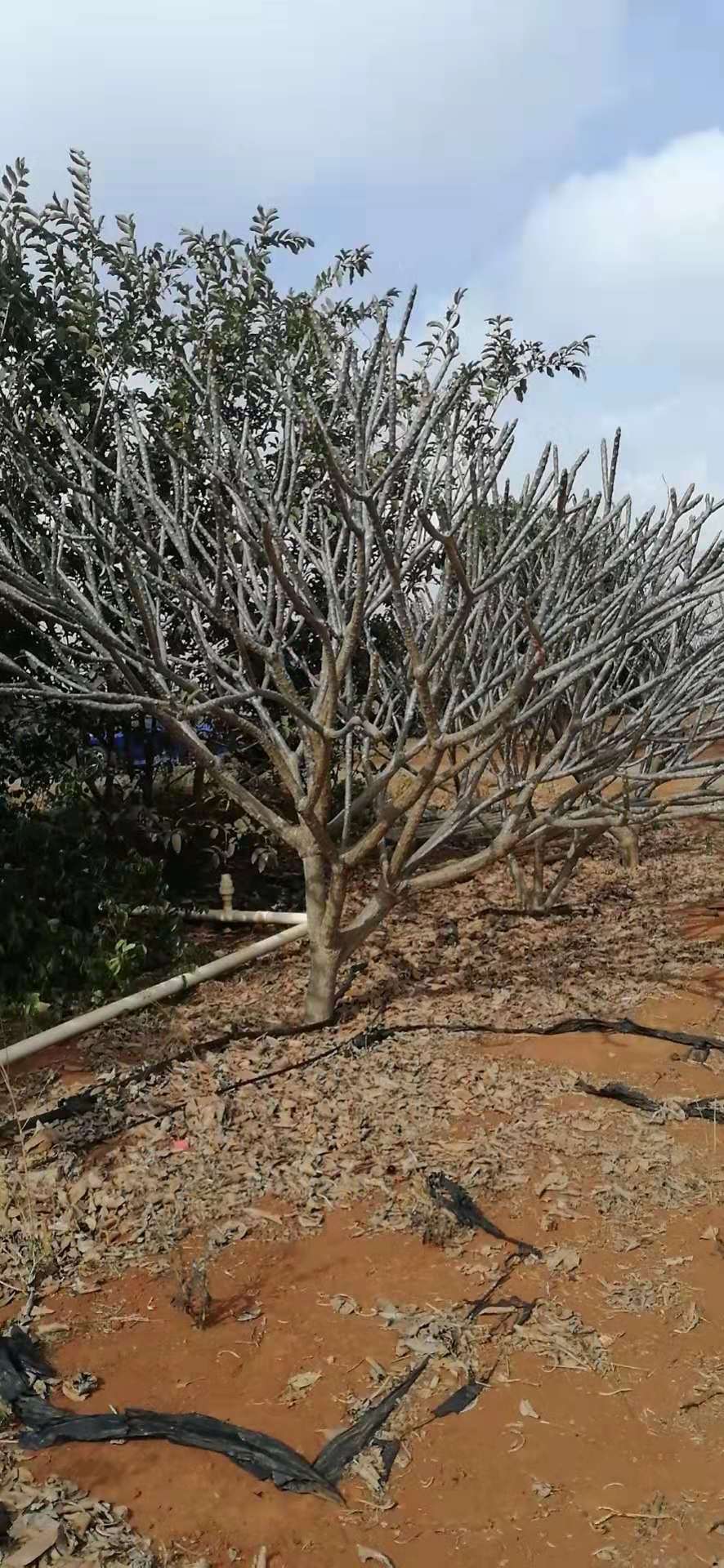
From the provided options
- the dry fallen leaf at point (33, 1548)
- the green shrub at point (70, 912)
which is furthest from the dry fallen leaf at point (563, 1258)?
the green shrub at point (70, 912)

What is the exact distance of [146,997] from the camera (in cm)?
473

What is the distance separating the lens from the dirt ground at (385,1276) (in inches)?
83.4

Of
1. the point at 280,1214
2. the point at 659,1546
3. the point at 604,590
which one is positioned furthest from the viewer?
the point at 604,590

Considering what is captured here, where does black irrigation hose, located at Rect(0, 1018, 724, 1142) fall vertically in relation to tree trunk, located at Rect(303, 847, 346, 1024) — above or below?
below

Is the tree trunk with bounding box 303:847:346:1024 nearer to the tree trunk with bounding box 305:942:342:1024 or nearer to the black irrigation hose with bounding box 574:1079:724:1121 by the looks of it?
the tree trunk with bounding box 305:942:342:1024

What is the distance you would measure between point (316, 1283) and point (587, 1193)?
0.88 metres

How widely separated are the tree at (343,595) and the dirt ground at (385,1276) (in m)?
0.83

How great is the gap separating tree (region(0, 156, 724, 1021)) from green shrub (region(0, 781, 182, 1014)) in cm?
77

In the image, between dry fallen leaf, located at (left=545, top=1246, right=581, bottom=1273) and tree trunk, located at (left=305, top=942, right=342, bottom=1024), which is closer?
dry fallen leaf, located at (left=545, top=1246, right=581, bottom=1273)

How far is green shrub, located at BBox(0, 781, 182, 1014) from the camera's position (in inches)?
196

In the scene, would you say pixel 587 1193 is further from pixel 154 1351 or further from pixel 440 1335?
pixel 154 1351

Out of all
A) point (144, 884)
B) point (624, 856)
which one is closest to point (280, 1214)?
point (144, 884)

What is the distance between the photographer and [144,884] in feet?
18.8

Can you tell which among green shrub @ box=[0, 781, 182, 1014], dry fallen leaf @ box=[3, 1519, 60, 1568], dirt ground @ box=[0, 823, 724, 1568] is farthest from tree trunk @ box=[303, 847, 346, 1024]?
dry fallen leaf @ box=[3, 1519, 60, 1568]
